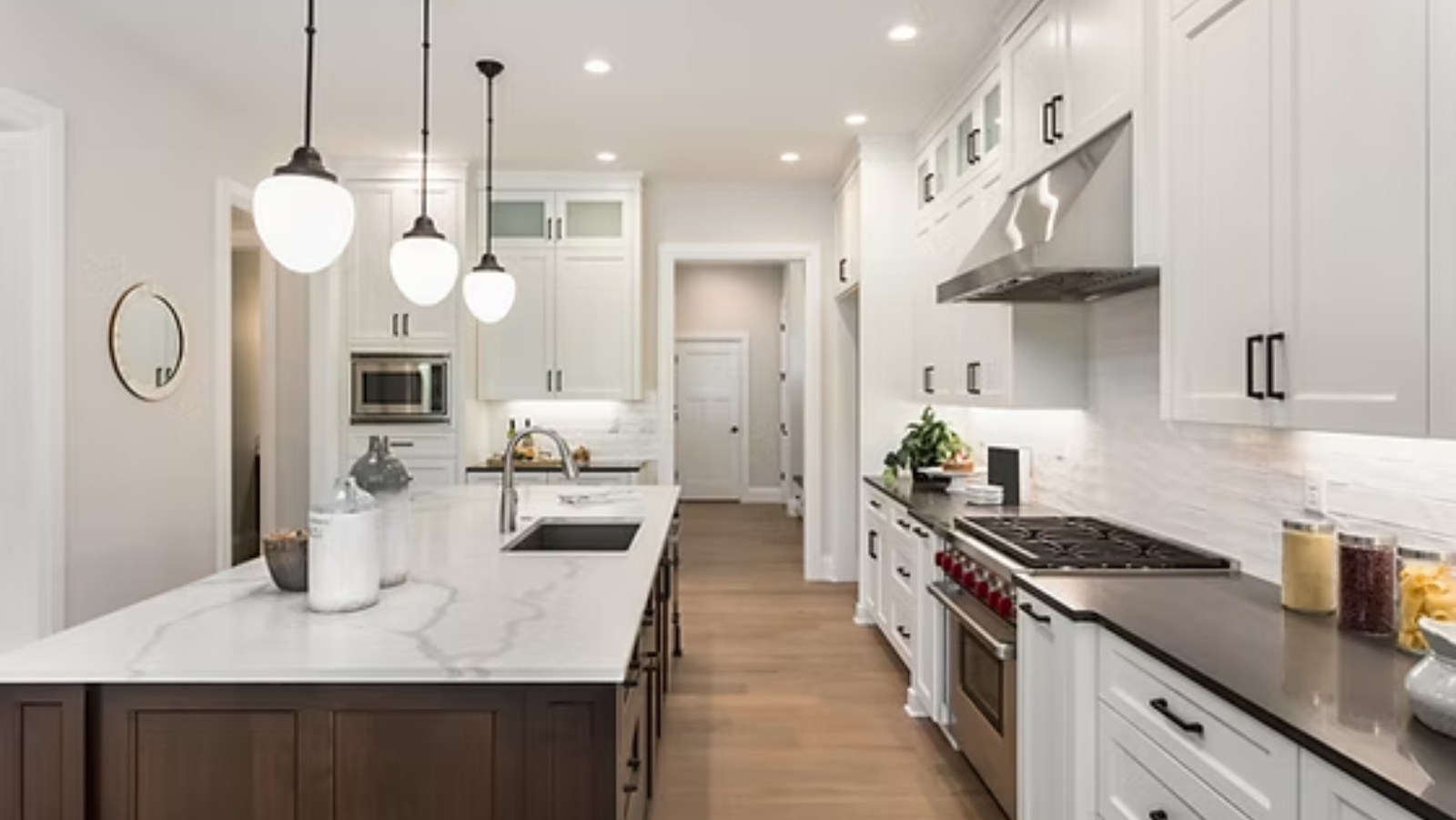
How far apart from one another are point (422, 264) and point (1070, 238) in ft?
6.91

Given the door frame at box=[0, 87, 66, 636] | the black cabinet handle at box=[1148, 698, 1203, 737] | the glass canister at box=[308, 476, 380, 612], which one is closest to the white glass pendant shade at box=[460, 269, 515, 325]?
the door frame at box=[0, 87, 66, 636]

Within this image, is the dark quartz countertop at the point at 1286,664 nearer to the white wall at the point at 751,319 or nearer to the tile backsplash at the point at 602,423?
the tile backsplash at the point at 602,423

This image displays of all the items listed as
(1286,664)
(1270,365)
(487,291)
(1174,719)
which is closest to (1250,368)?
(1270,365)

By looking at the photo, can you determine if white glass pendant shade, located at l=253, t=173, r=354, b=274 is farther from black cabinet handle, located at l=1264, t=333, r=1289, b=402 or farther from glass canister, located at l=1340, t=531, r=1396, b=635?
glass canister, located at l=1340, t=531, r=1396, b=635

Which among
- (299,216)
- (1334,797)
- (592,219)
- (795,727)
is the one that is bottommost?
(795,727)

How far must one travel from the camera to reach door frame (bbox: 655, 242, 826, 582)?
588cm

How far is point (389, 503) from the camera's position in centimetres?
212

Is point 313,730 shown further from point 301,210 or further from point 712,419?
point 712,419

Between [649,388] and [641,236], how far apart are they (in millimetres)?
1075

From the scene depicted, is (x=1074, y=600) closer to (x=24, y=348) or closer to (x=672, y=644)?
(x=672, y=644)

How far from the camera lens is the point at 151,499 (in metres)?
3.82

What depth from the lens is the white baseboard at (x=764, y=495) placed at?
10.3 meters

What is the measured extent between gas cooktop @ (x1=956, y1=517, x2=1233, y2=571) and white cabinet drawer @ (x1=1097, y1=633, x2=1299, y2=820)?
48 centimetres

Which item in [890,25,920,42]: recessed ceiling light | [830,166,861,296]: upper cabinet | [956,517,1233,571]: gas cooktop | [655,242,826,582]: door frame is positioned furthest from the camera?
[655,242,826,582]: door frame
